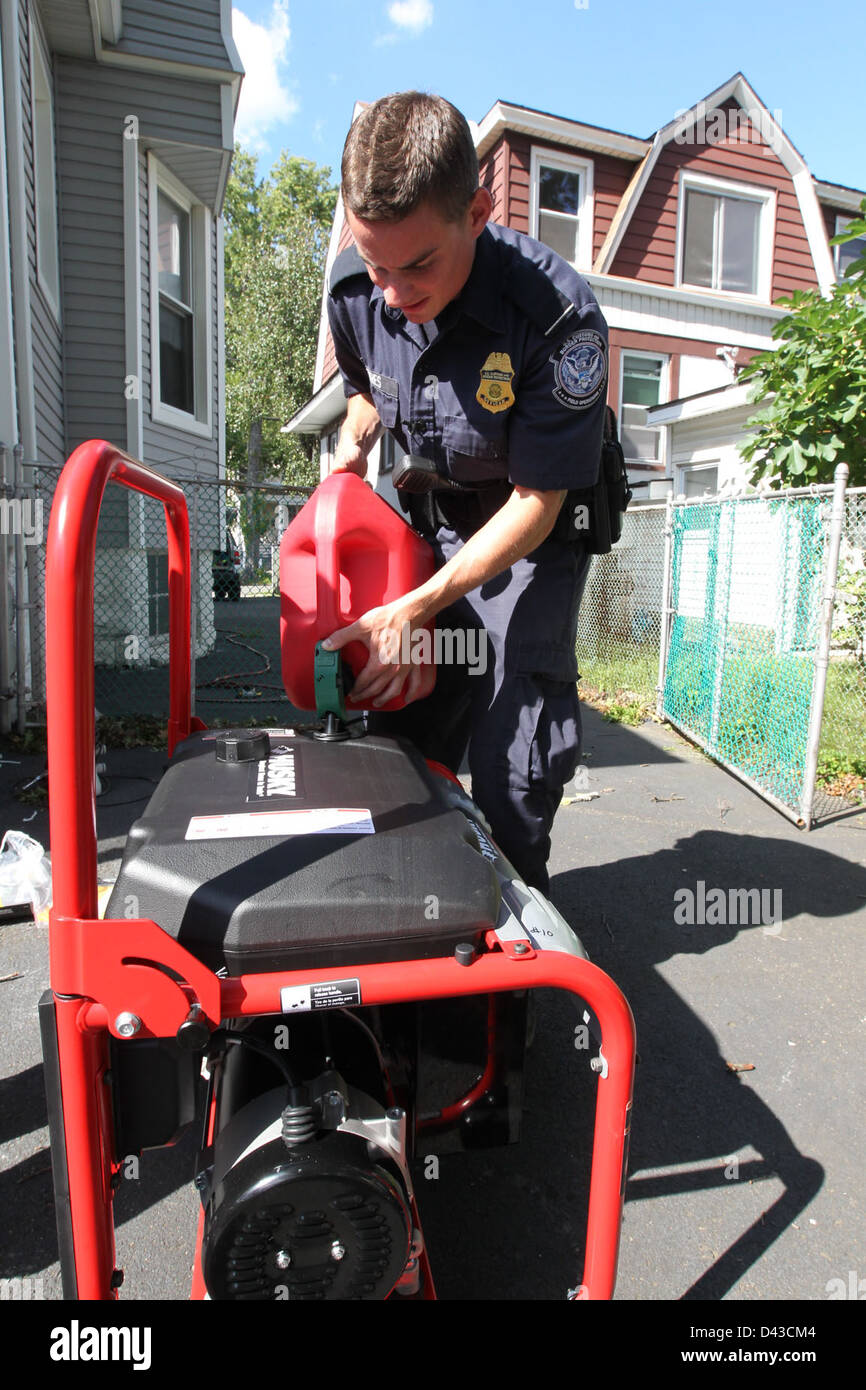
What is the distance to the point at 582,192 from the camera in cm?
1178

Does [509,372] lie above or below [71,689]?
above

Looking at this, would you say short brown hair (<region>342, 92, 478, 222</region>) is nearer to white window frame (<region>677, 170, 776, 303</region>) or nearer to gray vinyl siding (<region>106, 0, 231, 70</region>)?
gray vinyl siding (<region>106, 0, 231, 70</region>)

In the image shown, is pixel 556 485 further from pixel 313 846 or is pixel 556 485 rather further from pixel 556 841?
pixel 556 841

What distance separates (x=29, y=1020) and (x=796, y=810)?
11.4ft

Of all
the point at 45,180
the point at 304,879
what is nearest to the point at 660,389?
the point at 45,180

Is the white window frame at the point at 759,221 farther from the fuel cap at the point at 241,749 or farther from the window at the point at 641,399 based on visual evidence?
the fuel cap at the point at 241,749

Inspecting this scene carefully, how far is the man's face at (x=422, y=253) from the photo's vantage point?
1.45m

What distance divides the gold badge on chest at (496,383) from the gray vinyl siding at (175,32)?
7.05 meters

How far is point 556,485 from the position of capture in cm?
173

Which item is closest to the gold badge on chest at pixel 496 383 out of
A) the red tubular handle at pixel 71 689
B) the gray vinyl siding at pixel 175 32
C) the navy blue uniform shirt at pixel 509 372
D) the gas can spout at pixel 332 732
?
the navy blue uniform shirt at pixel 509 372

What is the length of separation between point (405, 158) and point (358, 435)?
3.07ft

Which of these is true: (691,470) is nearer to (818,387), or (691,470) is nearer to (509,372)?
(818,387)

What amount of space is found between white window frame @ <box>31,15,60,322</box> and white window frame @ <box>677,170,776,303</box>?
9000 millimetres
